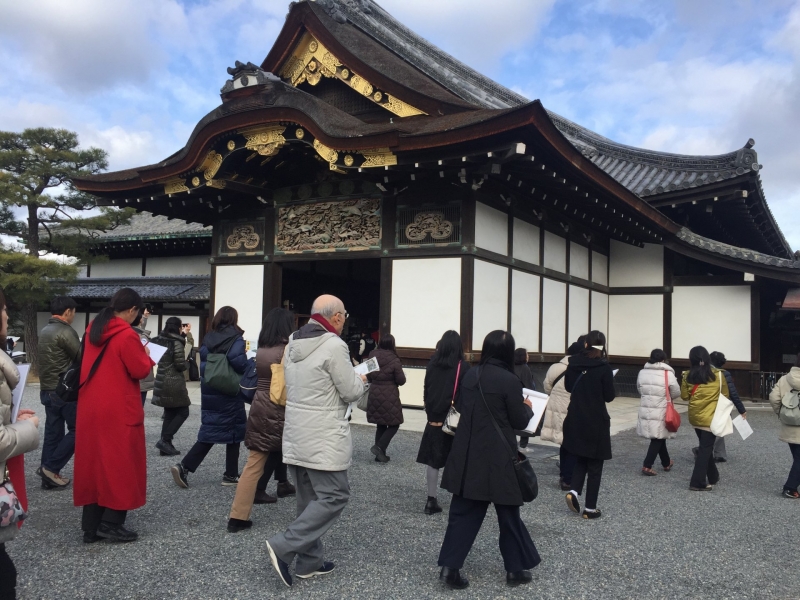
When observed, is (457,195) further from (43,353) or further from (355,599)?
(355,599)

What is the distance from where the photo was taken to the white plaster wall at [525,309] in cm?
1166

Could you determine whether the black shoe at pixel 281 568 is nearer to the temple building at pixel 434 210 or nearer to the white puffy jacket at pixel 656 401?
the white puffy jacket at pixel 656 401

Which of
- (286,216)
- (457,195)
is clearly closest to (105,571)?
(457,195)

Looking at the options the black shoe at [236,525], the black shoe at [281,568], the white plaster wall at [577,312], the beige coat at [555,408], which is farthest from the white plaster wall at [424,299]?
the black shoe at [281,568]

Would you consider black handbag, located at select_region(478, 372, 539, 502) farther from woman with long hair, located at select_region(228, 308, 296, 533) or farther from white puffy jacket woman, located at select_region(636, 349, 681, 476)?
white puffy jacket woman, located at select_region(636, 349, 681, 476)

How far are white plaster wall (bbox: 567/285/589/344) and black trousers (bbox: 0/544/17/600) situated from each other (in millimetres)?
12026

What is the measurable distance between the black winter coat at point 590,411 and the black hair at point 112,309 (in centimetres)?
344

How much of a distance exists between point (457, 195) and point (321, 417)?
7407mm

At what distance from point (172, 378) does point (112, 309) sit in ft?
8.42

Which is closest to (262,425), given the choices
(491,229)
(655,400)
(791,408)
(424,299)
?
(655,400)

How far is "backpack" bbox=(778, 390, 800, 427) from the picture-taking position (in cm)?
583

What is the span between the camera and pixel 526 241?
12125 mm

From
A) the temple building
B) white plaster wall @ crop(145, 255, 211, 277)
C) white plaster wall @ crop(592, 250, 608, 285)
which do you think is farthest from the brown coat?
white plaster wall @ crop(145, 255, 211, 277)

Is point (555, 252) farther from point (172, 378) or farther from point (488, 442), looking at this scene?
point (488, 442)
